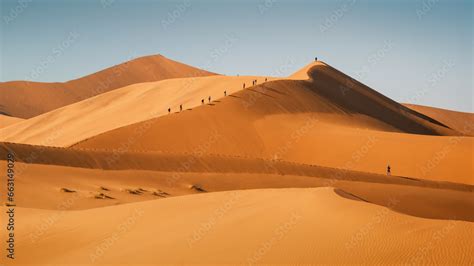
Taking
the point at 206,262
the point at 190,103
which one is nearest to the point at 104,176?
the point at 206,262

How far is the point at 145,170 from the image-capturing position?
93.3 ft

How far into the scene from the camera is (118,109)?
2472 inches

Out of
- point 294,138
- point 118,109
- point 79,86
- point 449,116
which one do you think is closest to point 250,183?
point 294,138

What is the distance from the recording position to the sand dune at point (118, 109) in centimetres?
5459

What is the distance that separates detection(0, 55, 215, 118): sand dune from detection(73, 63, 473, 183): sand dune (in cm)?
6633

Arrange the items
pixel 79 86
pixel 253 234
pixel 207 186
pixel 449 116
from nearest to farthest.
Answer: pixel 253 234 < pixel 207 186 < pixel 449 116 < pixel 79 86

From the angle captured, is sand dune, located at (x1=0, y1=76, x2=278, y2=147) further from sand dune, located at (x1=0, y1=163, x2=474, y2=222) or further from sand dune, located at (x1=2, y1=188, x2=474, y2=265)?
sand dune, located at (x1=2, y1=188, x2=474, y2=265)

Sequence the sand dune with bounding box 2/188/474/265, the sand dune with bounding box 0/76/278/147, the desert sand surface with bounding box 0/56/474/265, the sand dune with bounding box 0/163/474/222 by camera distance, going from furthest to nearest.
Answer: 1. the sand dune with bounding box 0/76/278/147
2. the sand dune with bounding box 0/163/474/222
3. the desert sand surface with bounding box 0/56/474/265
4. the sand dune with bounding box 2/188/474/265

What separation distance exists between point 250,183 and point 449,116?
8925cm

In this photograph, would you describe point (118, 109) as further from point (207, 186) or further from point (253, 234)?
point (253, 234)

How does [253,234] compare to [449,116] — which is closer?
[253,234]

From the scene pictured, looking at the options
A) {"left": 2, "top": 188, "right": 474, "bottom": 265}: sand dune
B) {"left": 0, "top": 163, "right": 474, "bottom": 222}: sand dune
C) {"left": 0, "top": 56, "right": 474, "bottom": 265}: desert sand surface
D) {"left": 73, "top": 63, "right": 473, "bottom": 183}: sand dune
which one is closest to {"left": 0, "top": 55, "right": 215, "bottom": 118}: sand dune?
{"left": 0, "top": 56, "right": 474, "bottom": 265}: desert sand surface

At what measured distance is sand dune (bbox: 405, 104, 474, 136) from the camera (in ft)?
339

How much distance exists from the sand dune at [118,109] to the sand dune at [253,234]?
33858mm
